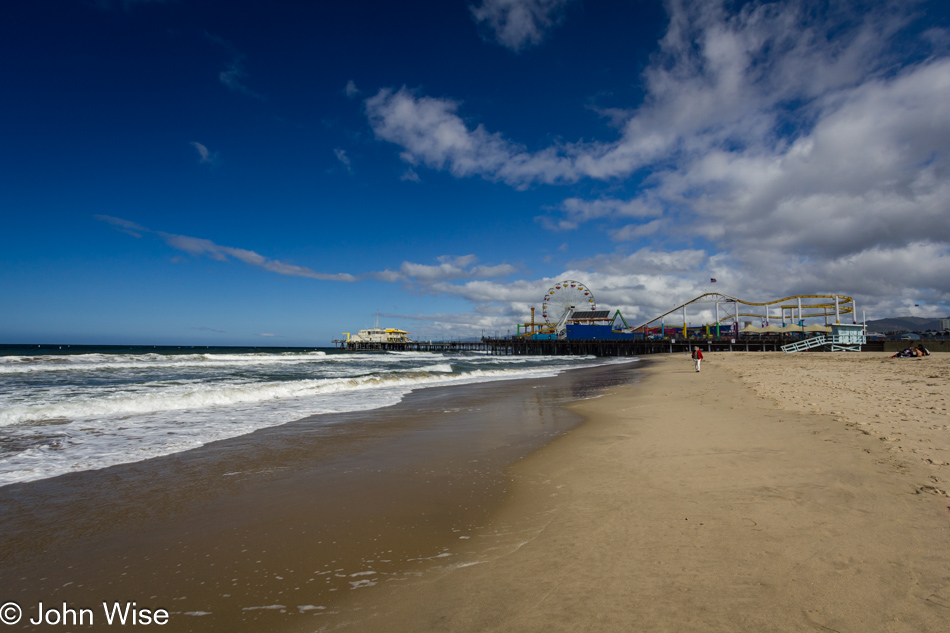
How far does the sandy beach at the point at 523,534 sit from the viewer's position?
2.21 metres

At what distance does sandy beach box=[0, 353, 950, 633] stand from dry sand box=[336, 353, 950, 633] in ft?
0.05

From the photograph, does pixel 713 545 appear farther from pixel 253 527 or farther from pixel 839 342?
pixel 839 342

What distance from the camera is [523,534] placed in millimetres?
3234

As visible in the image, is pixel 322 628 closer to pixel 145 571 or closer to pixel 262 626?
pixel 262 626

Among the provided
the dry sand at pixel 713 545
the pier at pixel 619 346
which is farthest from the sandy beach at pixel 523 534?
the pier at pixel 619 346

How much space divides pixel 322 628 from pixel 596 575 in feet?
5.16

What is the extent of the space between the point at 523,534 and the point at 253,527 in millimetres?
2280

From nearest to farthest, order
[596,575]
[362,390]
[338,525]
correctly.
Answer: [596,575]
[338,525]
[362,390]

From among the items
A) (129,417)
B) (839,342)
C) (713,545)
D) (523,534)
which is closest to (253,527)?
(523,534)

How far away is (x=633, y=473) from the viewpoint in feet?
15.2

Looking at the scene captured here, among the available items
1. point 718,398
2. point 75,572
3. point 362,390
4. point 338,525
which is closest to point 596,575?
point 338,525

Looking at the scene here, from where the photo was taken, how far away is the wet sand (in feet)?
8.38

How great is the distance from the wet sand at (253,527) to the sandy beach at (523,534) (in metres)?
0.02

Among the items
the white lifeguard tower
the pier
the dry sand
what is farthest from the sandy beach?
the pier
